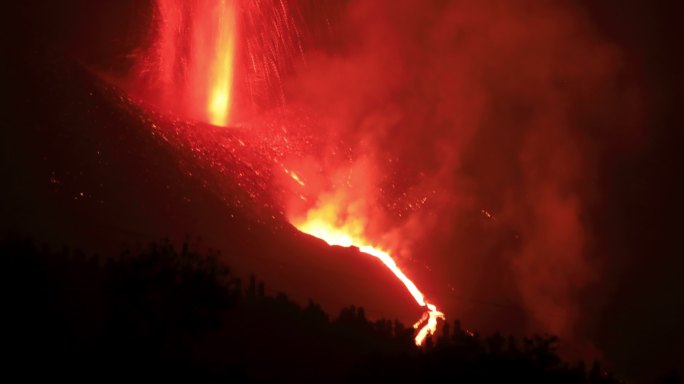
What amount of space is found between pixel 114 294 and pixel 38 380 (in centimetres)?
577

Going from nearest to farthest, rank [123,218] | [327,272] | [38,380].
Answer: [38,380] < [123,218] < [327,272]

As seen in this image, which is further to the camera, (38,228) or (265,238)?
(265,238)

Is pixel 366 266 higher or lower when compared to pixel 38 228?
higher

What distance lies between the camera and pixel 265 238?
8094 cm

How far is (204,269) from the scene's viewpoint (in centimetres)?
3120

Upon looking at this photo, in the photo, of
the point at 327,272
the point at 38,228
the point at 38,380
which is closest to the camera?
the point at 38,380

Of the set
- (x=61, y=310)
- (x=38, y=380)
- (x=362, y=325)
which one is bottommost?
(x=38, y=380)

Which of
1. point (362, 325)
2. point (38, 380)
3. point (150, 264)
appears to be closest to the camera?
point (38, 380)

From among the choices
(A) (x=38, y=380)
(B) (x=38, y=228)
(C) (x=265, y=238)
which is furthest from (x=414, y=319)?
(A) (x=38, y=380)

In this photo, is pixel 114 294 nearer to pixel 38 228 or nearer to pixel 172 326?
pixel 172 326

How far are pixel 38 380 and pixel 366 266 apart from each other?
6047 centimetres

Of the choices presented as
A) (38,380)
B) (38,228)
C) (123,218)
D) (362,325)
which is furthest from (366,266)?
(38,380)

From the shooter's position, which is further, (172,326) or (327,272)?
(327,272)

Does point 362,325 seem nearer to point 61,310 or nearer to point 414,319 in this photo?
point 61,310
